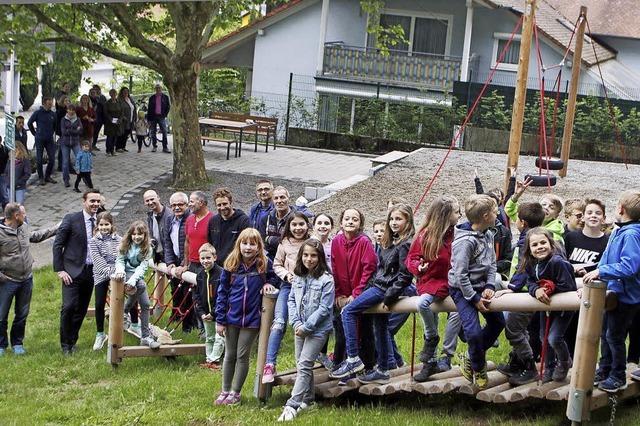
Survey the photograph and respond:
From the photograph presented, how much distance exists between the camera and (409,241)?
28.1 ft

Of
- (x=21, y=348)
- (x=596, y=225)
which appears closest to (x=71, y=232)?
(x=21, y=348)

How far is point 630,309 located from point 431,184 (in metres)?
13.2

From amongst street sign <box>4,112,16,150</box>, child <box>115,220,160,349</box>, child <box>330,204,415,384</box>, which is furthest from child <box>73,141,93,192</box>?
child <box>330,204,415,384</box>

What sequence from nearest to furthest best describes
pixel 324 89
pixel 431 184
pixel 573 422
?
pixel 573 422, pixel 431 184, pixel 324 89

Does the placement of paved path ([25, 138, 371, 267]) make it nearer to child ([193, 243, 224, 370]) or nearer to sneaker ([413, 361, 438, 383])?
child ([193, 243, 224, 370])

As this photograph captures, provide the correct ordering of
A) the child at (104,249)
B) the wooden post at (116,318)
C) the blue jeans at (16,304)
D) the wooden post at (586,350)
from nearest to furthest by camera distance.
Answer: the wooden post at (586,350)
the wooden post at (116,318)
the child at (104,249)
the blue jeans at (16,304)

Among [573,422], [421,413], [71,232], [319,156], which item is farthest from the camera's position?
[319,156]

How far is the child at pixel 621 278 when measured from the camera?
24.1ft

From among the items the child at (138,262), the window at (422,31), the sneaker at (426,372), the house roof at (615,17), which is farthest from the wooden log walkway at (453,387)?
the house roof at (615,17)

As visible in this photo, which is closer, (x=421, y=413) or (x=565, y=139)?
(x=421, y=413)

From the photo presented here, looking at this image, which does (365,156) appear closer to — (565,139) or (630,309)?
(565,139)

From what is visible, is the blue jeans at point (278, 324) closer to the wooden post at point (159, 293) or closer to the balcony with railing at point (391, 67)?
the wooden post at point (159, 293)

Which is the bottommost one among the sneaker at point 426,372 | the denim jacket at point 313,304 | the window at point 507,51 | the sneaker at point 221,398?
the sneaker at point 221,398

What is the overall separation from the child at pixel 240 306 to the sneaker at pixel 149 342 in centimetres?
177
